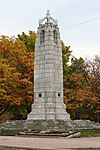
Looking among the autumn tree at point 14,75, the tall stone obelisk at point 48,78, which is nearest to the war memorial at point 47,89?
the tall stone obelisk at point 48,78

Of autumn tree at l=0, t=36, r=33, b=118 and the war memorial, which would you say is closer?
the war memorial

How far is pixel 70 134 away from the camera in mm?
24891

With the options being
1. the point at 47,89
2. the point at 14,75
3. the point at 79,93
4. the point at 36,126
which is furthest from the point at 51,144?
the point at 79,93

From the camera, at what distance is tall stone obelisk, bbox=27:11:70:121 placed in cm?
3030

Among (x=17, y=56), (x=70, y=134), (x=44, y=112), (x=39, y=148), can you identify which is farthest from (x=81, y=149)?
(x=17, y=56)

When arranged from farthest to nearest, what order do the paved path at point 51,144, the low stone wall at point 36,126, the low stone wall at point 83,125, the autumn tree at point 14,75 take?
the autumn tree at point 14,75 → the low stone wall at point 83,125 → the low stone wall at point 36,126 → the paved path at point 51,144

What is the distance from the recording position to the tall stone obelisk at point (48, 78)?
3030cm

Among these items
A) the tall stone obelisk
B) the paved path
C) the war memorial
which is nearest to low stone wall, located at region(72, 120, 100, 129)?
the war memorial

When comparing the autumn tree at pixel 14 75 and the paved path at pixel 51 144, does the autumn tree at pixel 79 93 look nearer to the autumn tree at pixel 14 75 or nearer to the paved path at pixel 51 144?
the autumn tree at pixel 14 75

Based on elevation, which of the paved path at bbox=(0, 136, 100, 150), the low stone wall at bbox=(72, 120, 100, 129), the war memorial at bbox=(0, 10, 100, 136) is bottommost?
the paved path at bbox=(0, 136, 100, 150)

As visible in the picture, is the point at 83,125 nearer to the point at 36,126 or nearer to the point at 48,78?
the point at 36,126

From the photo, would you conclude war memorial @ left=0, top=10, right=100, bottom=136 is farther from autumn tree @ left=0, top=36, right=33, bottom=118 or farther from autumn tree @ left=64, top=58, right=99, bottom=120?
autumn tree @ left=64, top=58, right=99, bottom=120

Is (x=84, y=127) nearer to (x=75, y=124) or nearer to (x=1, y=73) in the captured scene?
(x=75, y=124)

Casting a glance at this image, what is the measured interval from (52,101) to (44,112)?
1247 millimetres
